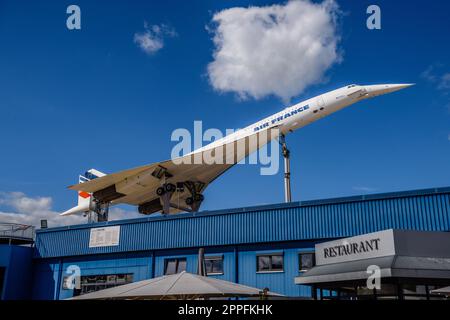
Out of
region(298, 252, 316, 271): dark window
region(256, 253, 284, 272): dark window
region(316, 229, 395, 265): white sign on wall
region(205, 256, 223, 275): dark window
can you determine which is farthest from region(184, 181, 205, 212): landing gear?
region(316, 229, 395, 265): white sign on wall

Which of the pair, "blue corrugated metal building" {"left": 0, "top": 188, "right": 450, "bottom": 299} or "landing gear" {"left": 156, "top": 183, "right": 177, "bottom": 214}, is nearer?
"blue corrugated metal building" {"left": 0, "top": 188, "right": 450, "bottom": 299}

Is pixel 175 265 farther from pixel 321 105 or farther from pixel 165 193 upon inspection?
pixel 321 105

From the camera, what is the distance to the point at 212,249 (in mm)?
27125

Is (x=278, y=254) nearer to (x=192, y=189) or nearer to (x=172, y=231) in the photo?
(x=172, y=231)

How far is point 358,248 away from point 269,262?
1237 cm

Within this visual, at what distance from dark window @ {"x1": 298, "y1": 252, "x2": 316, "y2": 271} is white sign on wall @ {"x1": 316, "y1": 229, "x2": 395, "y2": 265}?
9096 mm

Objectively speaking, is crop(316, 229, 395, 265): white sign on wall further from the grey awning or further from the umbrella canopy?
the umbrella canopy

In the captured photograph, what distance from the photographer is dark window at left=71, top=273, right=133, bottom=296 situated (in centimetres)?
2995

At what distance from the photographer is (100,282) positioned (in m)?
30.7

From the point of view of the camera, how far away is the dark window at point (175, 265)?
2820cm

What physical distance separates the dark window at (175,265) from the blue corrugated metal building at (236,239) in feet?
0.20

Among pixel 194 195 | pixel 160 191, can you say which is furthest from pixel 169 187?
pixel 194 195

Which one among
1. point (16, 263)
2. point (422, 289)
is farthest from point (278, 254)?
point (16, 263)
